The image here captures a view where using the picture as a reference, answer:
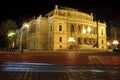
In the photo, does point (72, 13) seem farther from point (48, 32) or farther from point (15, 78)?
point (15, 78)

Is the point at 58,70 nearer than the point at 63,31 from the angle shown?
Yes

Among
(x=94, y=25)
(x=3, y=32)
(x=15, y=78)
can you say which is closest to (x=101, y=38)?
(x=94, y=25)

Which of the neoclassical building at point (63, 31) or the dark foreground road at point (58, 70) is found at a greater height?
the neoclassical building at point (63, 31)

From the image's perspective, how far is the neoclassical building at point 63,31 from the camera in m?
69.4

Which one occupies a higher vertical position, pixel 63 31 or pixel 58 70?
pixel 63 31

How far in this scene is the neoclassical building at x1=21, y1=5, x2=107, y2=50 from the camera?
69.4 m

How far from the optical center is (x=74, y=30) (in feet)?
244

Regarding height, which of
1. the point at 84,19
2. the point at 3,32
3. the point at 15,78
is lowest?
the point at 15,78

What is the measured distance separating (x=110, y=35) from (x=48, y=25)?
3313cm

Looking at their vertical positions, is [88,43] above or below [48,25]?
below

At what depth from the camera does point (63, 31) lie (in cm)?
7081

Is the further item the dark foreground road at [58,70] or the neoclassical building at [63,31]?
the neoclassical building at [63,31]

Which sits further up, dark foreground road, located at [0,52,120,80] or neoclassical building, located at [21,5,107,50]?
neoclassical building, located at [21,5,107,50]

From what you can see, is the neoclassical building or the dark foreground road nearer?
the dark foreground road
